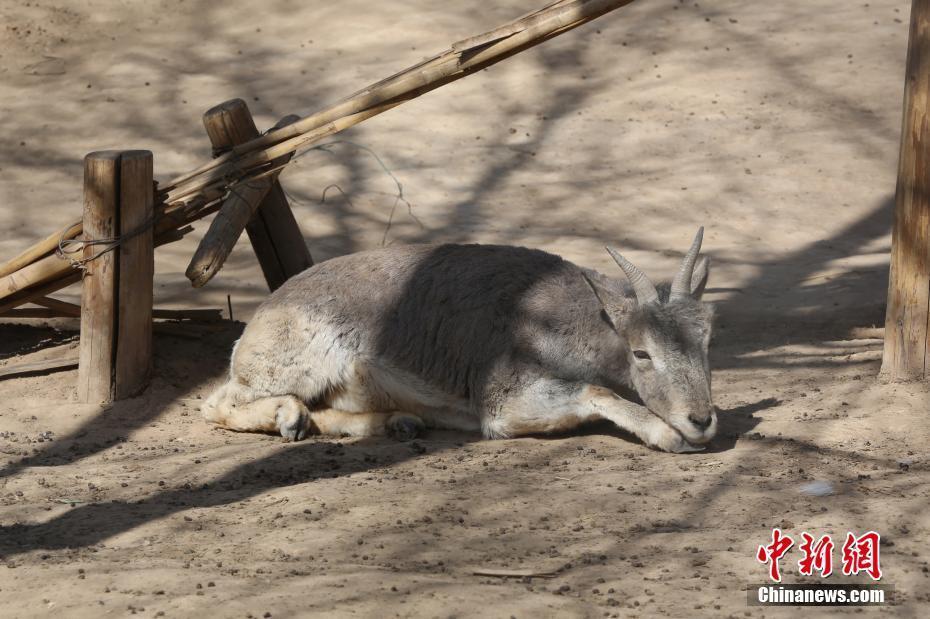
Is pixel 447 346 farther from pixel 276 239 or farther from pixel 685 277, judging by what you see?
pixel 276 239

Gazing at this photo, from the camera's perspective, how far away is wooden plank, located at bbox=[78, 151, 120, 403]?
716cm

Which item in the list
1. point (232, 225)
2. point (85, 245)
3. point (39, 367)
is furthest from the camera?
point (39, 367)

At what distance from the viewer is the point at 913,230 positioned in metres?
6.75

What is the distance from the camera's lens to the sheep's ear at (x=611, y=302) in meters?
6.66

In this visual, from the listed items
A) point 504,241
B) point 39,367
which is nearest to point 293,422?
point 39,367

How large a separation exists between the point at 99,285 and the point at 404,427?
2134mm

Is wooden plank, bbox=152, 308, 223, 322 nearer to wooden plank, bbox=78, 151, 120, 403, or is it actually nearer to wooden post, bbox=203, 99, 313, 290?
wooden post, bbox=203, 99, 313, 290

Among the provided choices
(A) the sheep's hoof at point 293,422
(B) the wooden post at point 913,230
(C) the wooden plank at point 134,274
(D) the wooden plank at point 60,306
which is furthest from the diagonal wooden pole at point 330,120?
(B) the wooden post at point 913,230

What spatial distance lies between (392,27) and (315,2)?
4.98ft

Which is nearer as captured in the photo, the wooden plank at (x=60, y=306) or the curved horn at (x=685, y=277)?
the curved horn at (x=685, y=277)

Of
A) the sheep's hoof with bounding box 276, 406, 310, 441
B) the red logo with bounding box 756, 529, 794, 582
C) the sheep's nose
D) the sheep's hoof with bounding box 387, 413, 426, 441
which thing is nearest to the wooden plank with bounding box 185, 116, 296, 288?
the sheep's hoof with bounding box 276, 406, 310, 441

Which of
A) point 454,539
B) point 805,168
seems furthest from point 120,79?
point 454,539

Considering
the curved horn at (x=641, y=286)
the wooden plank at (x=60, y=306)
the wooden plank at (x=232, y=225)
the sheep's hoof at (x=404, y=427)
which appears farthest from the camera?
the wooden plank at (x=60, y=306)

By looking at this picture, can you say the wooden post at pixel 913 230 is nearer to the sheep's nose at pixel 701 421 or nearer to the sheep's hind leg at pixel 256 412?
the sheep's nose at pixel 701 421
